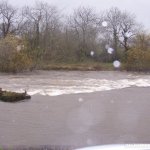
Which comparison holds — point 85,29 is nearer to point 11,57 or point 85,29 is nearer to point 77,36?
point 77,36

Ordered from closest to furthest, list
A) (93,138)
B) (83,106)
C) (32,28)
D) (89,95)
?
(93,138), (83,106), (89,95), (32,28)

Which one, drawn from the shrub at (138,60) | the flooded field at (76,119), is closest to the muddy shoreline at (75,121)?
the flooded field at (76,119)

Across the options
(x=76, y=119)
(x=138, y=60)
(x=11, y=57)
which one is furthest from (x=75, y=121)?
(x=138, y=60)

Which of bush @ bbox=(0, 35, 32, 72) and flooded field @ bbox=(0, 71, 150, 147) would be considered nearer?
flooded field @ bbox=(0, 71, 150, 147)

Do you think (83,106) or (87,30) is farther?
(87,30)

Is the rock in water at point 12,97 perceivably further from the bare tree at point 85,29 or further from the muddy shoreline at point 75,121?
the bare tree at point 85,29

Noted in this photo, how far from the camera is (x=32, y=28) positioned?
6838cm

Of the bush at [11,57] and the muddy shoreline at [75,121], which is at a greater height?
the bush at [11,57]

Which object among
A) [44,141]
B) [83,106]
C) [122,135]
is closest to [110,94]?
[83,106]

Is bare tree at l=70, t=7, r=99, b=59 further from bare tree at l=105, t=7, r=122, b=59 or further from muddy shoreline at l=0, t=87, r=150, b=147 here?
muddy shoreline at l=0, t=87, r=150, b=147

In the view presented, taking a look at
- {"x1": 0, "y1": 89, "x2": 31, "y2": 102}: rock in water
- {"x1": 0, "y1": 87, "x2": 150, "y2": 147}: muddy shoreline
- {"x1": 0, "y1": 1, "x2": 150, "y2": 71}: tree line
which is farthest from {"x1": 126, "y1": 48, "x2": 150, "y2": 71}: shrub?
{"x1": 0, "y1": 89, "x2": 31, "y2": 102}: rock in water

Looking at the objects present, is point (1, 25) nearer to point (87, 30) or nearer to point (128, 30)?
point (87, 30)

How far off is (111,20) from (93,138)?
219ft

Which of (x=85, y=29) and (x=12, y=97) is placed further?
(x=85, y=29)
